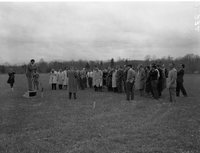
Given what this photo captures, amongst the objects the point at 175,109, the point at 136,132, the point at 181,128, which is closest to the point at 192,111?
the point at 175,109

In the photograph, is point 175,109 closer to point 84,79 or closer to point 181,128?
point 181,128

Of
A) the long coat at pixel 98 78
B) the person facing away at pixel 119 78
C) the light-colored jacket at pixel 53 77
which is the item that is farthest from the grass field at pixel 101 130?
the light-colored jacket at pixel 53 77

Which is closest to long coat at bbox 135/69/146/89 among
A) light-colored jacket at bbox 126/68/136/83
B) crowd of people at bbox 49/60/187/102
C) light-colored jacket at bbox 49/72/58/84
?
crowd of people at bbox 49/60/187/102

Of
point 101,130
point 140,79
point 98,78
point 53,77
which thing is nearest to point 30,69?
point 53,77

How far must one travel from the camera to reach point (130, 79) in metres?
12.7

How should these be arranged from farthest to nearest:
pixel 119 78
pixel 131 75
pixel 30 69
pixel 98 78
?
pixel 98 78, pixel 119 78, pixel 30 69, pixel 131 75

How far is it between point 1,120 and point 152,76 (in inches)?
324

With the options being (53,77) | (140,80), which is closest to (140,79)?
(140,80)

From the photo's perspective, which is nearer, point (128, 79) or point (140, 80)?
point (128, 79)

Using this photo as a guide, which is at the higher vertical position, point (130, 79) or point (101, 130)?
point (130, 79)

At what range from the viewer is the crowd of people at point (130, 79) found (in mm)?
12703

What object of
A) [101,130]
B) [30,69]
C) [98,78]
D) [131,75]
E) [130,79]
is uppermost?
[30,69]

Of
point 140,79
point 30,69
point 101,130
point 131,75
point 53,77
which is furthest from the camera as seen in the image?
point 53,77

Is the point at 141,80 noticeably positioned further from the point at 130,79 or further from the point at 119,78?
the point at 130,79
